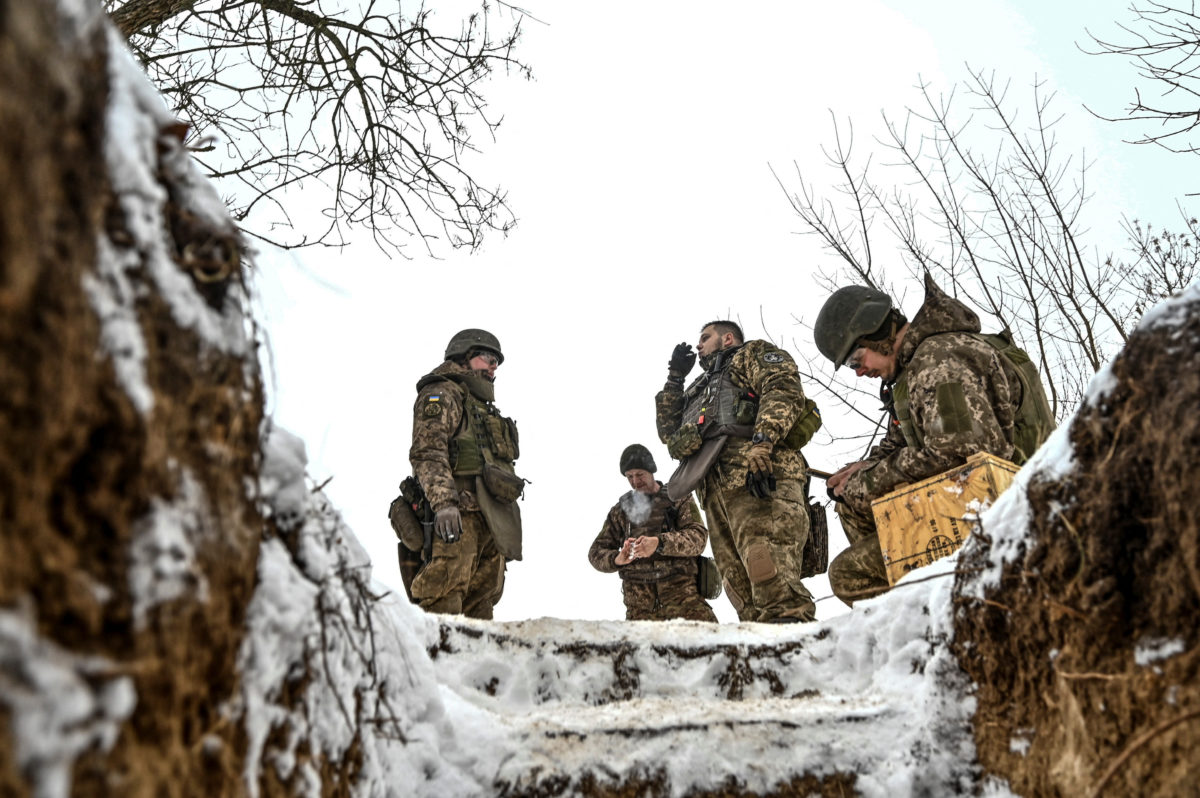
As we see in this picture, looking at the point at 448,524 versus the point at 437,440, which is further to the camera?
the point at 437,440

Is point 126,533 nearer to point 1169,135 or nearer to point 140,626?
point 140,626

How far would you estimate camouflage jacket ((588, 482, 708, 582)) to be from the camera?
618 cm

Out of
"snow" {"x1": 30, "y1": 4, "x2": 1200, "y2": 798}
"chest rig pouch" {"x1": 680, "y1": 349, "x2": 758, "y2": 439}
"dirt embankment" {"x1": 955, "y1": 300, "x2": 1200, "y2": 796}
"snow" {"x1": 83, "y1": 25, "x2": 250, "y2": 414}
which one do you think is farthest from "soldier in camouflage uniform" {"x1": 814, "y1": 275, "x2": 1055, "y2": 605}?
"snow" {"x1": 83, "y1": 25, "x2": 250, "y2": 414}

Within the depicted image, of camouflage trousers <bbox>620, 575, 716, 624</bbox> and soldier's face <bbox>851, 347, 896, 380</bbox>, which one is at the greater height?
soldier's face <bbox>851, 347, 896, 380</bbox>

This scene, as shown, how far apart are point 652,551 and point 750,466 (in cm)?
175

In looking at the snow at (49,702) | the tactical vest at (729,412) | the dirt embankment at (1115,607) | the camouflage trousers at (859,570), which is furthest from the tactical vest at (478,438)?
the snow at (49,702)

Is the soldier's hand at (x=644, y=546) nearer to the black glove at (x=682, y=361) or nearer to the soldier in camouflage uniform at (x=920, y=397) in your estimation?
the black glove at (x=682, y=361)

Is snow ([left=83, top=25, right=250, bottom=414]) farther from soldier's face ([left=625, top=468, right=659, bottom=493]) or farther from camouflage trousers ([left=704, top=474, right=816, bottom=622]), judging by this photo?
soldier's face ([left=625, top=468, right=659, bottom=493])

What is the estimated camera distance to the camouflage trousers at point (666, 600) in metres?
6.12

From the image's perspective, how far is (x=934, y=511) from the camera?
3.05 meters

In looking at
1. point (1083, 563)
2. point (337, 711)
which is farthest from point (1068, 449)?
point (337, 711)

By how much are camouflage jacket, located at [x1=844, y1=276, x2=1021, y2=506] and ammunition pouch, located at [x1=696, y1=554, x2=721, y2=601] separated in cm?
270

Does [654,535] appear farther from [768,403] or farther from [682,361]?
[768,403]

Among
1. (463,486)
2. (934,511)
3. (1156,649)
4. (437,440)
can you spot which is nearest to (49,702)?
(1156,649)
